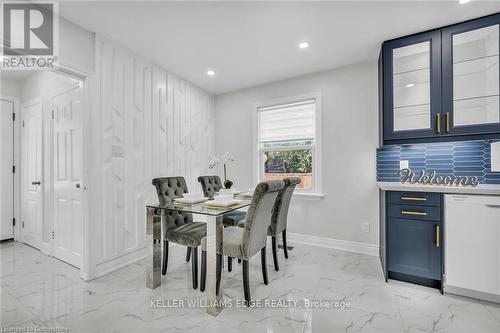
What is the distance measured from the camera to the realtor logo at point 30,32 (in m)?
1.84

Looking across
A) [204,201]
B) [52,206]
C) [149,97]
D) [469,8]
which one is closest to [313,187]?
[204,201]

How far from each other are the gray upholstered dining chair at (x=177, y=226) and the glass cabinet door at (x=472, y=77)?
2.76 m

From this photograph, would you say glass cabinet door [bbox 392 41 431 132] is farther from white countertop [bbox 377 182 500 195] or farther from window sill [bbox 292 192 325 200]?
window sill [bbox 292 192 325 200]

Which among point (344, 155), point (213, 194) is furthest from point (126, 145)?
point (344, 155)

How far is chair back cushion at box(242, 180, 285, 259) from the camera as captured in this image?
183 centimetres

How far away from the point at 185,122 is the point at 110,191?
5.24ft

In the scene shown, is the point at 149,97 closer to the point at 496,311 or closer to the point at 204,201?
the point at 204,201

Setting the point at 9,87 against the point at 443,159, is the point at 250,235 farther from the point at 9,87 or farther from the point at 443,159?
the point at 9,87

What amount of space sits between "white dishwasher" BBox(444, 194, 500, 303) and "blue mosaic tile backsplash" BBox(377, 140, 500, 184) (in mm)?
678

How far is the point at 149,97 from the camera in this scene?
9.91 feet

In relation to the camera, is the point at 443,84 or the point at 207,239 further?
the point at 443,84

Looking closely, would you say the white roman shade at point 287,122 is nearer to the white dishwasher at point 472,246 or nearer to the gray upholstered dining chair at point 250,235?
the gray upholstered dining chair at point 250,235

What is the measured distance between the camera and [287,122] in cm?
369

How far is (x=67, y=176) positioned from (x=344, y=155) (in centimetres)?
369
